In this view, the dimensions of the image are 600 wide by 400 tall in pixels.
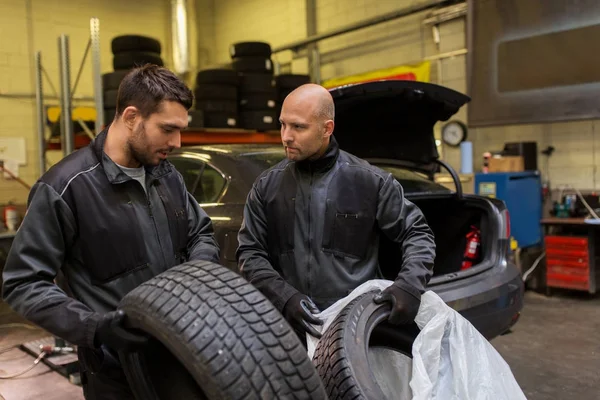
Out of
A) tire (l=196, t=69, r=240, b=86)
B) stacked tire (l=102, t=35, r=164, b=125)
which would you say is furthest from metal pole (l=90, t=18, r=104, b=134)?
tire (l=196, t=69, r=240, b=86)

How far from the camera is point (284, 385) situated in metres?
1.14

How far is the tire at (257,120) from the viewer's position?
6.50 metres

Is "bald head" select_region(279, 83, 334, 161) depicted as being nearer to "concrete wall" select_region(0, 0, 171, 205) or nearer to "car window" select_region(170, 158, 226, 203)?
"car window" select_region(170, 158, 226, 203)

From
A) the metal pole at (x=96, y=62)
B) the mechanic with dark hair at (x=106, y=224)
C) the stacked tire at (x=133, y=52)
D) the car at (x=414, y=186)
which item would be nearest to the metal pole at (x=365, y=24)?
the stacked tire at (x=133, y=52)

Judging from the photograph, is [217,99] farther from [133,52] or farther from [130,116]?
[130,116]

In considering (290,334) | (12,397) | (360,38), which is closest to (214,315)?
(290,334)

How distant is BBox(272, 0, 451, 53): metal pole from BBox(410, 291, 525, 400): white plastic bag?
17.3ft

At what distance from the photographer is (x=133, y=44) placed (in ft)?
19.7

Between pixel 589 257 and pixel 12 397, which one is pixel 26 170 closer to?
pixel 12 397

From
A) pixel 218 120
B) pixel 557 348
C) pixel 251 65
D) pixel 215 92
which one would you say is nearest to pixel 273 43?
pixel 251 65

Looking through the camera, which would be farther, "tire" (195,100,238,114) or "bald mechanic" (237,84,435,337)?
"tire" (195,100,238,114)

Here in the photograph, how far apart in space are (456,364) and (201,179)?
195cm

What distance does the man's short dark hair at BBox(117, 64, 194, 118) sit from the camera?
4.76 feet

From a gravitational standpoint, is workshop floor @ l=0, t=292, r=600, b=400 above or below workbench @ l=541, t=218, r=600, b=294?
below
